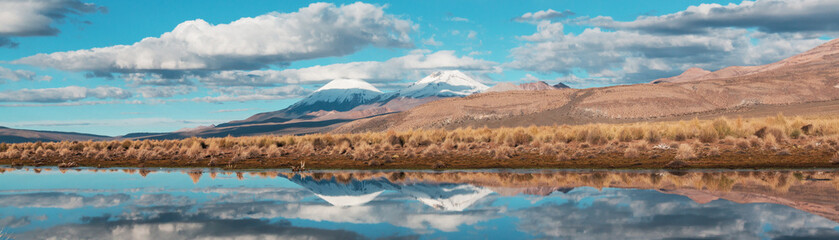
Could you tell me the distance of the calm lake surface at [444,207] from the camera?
10.8 metres

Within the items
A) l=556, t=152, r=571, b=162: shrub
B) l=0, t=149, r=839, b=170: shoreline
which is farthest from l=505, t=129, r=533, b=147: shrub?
l=556, t=152, r=571, b=162: shrub

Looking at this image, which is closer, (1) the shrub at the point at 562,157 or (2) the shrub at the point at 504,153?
(1) the shrub at the point at 562,157

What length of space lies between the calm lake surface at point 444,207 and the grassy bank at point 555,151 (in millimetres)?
3269

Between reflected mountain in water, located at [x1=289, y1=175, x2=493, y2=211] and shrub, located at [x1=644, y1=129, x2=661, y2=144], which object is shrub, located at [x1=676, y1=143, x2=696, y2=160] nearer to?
shrub, located at [x1=644, y1=129, x2=661, y2=144]

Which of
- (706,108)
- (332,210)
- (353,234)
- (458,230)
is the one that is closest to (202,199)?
(332,210)

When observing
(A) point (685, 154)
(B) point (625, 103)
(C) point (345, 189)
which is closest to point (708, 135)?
(A) point (685, 154)

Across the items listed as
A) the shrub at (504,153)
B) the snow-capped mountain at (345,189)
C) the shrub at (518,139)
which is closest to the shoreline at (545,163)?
the shrub at (504,153)

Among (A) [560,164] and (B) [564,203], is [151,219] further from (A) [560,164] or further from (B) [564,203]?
(A) [560,164]

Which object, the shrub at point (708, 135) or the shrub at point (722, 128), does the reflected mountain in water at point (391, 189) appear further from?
the shrub at point (722, 128)

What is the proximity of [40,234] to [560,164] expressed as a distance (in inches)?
667

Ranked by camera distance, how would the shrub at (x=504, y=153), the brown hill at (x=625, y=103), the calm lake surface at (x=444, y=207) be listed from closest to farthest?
the calm lake surface at (x=444, y=207) < the shrub at (x=504, y=153) < the brown hill at (x=625, y=103)

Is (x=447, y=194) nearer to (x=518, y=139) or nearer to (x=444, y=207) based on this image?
(x=444, y=207)

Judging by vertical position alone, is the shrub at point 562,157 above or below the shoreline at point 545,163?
above

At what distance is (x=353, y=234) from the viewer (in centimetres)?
1075
